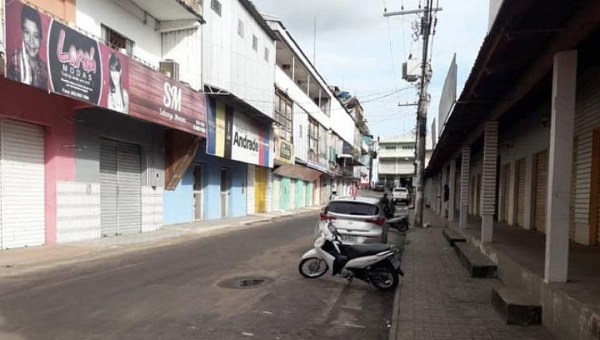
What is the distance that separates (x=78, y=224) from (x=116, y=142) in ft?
11.3

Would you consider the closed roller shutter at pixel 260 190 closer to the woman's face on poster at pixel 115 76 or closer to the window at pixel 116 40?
the window at pixel 116 40

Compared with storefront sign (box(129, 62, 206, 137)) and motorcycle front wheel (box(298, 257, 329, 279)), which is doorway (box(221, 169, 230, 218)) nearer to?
storefront sign (box(129, 62, 206, 137))

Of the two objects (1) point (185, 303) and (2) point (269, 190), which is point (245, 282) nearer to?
(1) point (185, 303)

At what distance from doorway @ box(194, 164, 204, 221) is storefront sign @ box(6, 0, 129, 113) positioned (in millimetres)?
9758

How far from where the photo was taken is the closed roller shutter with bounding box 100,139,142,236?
16.5 metres

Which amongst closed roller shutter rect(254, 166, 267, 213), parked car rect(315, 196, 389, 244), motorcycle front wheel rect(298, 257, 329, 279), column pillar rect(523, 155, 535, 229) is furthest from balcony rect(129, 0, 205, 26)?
closed roller shutter rect(254, 166, 267, 213)

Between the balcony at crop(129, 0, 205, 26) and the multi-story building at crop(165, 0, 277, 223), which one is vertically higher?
the balcony at crop(129, 0, 205, 26)

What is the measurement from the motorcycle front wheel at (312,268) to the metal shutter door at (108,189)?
9.19 meters

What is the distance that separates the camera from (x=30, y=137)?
13352 millimetres

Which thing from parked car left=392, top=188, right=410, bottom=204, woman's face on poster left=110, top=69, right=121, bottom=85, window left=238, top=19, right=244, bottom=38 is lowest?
parked car left=392, top=188, right=410, bottom=204

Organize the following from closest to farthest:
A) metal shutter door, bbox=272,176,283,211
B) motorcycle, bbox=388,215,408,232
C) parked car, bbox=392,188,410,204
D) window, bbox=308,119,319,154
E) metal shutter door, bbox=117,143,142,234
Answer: metal shutter door, bbox=117,143,142,234, motorcycle, bbox=388,215,408,232, metal shutter door, bbox=272,176,283,211, window, bbox=308,119,319,154, parked car, bbox=392,188,410,204

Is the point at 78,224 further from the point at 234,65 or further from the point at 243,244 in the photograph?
the point at 234,65

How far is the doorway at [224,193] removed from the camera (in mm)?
27734

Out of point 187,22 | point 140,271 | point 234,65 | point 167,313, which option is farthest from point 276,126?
point 167,313
